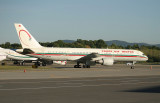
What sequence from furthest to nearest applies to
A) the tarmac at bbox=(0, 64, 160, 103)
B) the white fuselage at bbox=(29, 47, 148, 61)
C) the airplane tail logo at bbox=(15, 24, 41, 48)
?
the airplane tail logo at bbox=(15, 24, 41, 48)
the white fuselage at bbox=(29, 47, 148, 61)
the tarmac at bbox=(0, 64, 160, 103)

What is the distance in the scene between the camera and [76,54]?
2158 inches

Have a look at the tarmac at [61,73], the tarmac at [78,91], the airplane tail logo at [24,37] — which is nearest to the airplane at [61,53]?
the airplane tail logo at [24,37]

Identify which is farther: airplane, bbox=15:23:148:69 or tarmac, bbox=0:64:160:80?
airplane, bbox=15:23:148:69

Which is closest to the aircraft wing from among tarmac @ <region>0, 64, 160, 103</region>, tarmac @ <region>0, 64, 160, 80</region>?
tarmac @ <region>0, 64, 160, 80</region>

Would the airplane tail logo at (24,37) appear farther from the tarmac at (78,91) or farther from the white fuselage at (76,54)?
the tarmac at (78,91)

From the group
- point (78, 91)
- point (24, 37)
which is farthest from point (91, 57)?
point (78, 91)

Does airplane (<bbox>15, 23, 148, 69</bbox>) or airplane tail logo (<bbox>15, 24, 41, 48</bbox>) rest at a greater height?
airplane tail logo (<bbox>15, 24, 41, 48</bbox>)

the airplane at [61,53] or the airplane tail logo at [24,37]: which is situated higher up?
the airplane tail logo at [24,37]

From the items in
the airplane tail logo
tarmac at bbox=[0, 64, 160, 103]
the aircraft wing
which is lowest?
tarmac at bbox=[0, 64, 160, 103]

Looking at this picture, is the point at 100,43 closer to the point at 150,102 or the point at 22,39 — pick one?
the point at 22,39

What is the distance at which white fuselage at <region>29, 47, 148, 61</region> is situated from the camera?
53.6 meters

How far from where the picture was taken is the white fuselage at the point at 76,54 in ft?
176

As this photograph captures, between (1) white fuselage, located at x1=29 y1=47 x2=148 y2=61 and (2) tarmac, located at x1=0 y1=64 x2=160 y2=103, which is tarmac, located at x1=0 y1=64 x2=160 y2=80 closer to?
(2) tarmac, located at x1=0 y1=64 x2=160 y2=103

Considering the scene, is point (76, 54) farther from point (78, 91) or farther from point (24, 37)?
point (78, 91)
